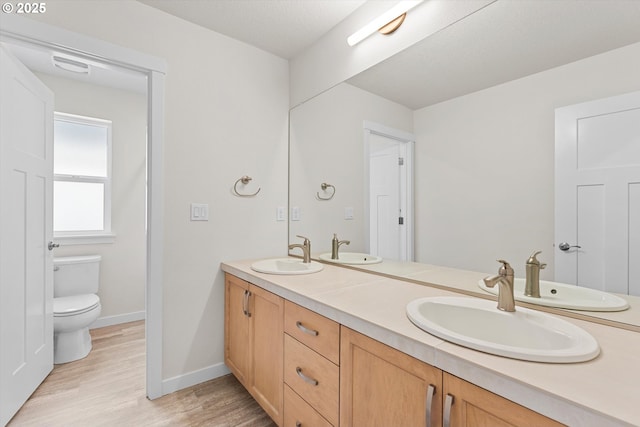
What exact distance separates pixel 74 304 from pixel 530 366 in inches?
115

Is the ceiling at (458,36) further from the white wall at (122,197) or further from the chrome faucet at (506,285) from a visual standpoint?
the white wall at (122,197)

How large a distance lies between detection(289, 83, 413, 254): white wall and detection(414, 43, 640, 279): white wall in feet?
1.08

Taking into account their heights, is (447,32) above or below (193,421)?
above

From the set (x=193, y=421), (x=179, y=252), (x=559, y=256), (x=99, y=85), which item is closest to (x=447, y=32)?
(x=559, y=256)

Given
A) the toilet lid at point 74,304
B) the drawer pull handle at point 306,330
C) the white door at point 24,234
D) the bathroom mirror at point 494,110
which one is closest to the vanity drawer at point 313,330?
the drawer pull handle at point 306,330

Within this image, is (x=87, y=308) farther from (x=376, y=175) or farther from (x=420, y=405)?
(x=420, y=405)

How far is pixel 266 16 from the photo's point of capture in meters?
1.88

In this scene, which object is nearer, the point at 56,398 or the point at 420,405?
the point at 420,405

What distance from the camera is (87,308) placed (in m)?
2.28

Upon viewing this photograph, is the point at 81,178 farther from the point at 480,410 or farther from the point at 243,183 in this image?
the point at 480,410


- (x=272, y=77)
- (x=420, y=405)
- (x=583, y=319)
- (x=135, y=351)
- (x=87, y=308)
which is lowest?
(x=135, y=351)

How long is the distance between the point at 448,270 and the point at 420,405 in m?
0.73

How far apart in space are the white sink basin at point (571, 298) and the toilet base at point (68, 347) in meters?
2.85

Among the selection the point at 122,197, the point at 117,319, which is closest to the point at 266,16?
the point at 122,197
